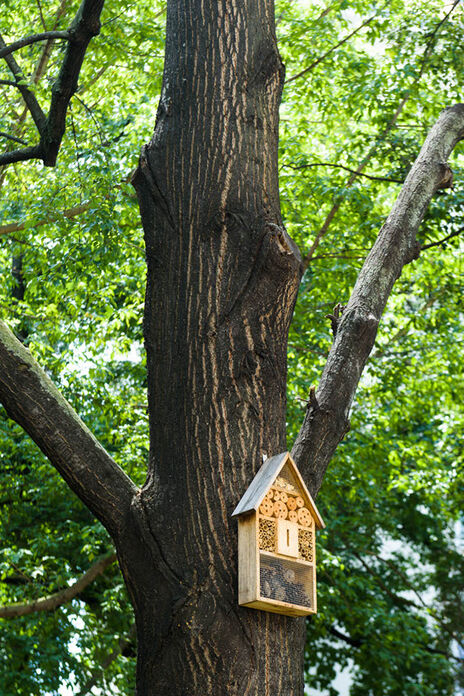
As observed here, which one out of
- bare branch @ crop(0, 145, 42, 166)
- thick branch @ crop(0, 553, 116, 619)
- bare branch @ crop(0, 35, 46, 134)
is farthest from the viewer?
thick branch @ crop(0, 553, 116, 619)

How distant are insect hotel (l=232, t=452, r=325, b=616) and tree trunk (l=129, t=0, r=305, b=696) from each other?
2.2 inches

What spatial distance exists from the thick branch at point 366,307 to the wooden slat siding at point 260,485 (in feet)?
1.48

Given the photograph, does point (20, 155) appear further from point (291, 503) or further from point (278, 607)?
point (278, 607)

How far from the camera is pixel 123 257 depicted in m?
8.10

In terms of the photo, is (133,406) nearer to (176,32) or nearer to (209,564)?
(176,32)

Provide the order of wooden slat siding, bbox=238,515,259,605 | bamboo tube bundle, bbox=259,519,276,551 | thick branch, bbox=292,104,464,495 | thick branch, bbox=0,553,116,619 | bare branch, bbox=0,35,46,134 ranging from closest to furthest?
wooden slat siding, bbox=238,515,259,605 → bamboo tube bundle, bbox=259,519,276,551 → thick branch, bbox=292,104,464,495 → bare branch, bbox=0,35,46,134 → thick branch, bbox=0,553,116,619

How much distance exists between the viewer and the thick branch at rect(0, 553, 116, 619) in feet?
24.4

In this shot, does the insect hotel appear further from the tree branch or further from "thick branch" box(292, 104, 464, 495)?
the tree branch

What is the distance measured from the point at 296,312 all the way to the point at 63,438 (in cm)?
609

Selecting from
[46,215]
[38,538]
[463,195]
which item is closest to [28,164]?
→ [46,215]

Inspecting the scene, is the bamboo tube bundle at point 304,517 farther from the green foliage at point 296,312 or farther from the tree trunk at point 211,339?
the green foliage at point 296,312

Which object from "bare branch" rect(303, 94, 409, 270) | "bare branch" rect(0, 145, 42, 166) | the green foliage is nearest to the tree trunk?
"bare branch" rect(0, 145, 42, 166)

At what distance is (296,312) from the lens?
8.70 meters

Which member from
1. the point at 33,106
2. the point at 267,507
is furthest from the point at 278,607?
the point at 33,106
